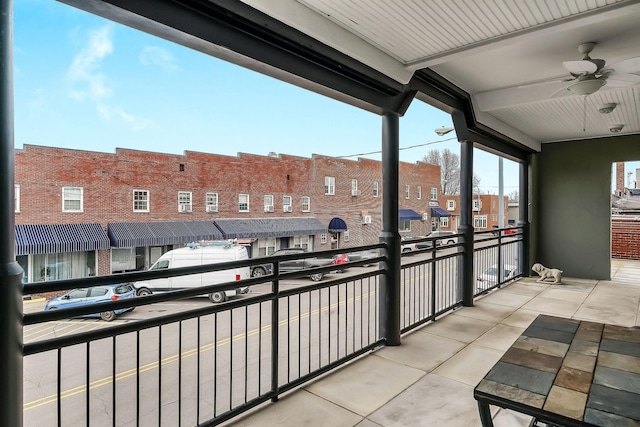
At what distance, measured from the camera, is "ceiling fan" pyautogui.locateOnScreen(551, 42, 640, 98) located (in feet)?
9.18

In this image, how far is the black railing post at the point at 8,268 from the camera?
46.0 inches

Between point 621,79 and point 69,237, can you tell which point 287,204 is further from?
point 621,79

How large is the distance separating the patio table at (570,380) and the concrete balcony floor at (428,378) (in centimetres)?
69

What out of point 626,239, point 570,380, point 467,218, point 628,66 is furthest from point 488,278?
point 626,239

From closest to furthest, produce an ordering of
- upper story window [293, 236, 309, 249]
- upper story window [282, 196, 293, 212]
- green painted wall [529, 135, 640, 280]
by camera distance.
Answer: green painted wall [529, 135, 640, 280] → upper story window [293, 236, 309, 249] → upper story window [282, 196, 293, 212]

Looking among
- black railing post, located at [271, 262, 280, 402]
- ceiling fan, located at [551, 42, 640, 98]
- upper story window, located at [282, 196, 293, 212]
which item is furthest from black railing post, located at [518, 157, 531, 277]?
black railing post, located at [271, 262, 280, 402]

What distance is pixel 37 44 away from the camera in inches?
189

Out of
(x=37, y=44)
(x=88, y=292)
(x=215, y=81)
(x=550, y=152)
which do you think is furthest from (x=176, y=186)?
(x=550, y=152)

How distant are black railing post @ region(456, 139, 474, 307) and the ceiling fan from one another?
1477 millimetres

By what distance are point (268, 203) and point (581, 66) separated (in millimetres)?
6026

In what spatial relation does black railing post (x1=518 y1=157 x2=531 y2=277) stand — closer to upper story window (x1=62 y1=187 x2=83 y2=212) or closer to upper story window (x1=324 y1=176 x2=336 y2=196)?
upper story window (x1=324 y1=176 x2=336 y2=196)

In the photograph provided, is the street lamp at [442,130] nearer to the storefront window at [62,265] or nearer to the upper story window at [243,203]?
the upper story window at [243,203]

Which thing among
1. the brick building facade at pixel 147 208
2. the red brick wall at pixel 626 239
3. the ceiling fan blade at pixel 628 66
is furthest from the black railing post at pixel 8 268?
the red brick wall at pixel 626 239

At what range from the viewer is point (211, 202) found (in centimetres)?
602
